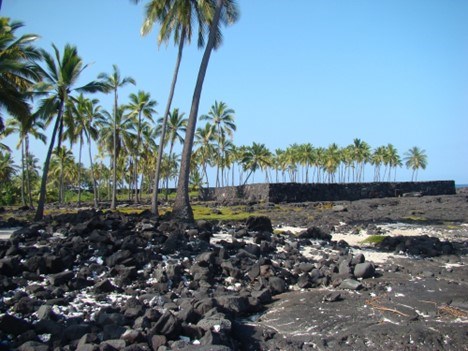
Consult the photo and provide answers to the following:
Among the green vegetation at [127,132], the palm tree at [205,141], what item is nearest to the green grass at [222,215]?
the green vegetation at [127,132]

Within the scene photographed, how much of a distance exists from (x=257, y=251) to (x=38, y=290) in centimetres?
526

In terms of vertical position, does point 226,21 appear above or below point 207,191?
above

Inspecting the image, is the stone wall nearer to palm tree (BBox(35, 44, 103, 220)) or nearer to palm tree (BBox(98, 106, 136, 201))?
palm tree (BBox(98, 106, 136, 201))

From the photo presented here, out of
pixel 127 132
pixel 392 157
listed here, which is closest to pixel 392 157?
pixel 392 157

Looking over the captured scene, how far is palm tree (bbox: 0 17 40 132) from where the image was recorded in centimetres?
2145

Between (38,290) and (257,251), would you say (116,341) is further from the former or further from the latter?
(257,251)

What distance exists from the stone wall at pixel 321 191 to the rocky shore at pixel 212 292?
30.5 metres

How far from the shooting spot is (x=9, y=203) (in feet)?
170

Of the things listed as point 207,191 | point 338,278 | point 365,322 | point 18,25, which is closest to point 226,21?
point 18,25

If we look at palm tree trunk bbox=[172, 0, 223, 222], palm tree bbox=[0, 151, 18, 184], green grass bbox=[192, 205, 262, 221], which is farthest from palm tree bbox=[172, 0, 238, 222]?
palm tree bbox=[0, 151, 18, 184]

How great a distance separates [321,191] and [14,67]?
33448 mm

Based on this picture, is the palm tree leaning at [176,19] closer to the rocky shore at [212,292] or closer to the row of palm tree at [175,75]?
the row of palm tree at [175,75]

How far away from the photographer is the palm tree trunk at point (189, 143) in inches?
683

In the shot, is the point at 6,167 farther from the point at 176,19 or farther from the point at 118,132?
the point at 176,19
